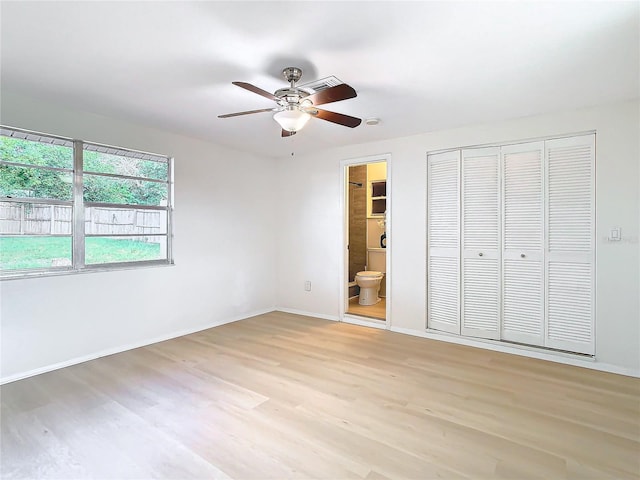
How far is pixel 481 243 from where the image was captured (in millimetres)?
3818

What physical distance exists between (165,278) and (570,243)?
4.21 metres

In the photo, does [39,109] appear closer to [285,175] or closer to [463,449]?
[285,175]

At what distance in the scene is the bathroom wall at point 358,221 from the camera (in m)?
6.20

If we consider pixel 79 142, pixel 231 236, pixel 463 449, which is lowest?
pixel 463 449

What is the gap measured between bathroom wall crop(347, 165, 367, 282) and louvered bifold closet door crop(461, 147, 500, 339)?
A: 247 centimetres

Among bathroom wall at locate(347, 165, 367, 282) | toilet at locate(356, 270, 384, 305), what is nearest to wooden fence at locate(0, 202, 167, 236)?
toilet at locate(356, 270, 384, 305)

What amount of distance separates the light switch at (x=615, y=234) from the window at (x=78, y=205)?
4.44 meters

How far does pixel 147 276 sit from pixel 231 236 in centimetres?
123

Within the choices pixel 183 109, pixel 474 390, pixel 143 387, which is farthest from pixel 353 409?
pixel 183 109

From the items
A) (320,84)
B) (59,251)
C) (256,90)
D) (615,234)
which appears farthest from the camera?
(59,251)

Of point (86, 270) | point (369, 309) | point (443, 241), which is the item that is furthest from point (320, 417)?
point (369, 309)

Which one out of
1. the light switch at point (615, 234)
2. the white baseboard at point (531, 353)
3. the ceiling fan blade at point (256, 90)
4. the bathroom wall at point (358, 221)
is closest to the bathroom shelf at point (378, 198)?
the bathroom wall at point (358, 221)

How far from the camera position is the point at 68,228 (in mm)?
3295

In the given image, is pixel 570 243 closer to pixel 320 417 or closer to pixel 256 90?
pixel 320 417
